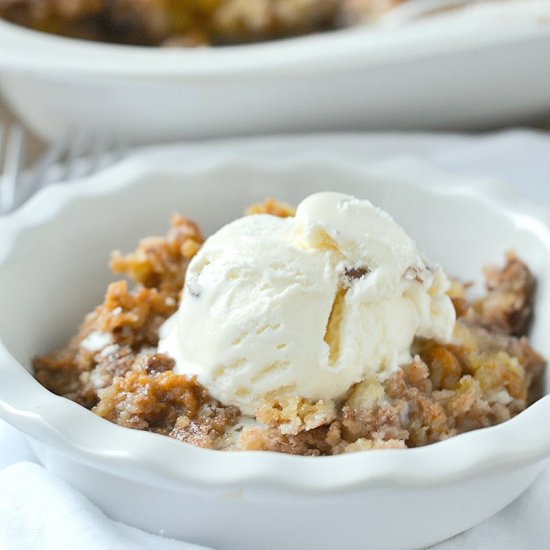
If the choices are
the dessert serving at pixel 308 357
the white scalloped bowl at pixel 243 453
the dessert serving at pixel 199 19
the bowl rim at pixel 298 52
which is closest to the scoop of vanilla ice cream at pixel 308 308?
the dessert serving at pixel 308 357

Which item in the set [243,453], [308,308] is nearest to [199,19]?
[308,308]

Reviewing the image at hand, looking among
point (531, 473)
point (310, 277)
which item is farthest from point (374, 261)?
point (531, 473)

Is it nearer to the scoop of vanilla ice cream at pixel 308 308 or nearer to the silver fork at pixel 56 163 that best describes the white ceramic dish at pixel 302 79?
the silver fork at pixel 56 163

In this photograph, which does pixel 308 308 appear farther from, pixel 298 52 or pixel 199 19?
pixel 199 19

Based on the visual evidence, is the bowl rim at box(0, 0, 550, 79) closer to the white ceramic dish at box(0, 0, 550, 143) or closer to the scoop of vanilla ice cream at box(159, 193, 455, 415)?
the white ceramic dish at box(0, 0, 550, 143)

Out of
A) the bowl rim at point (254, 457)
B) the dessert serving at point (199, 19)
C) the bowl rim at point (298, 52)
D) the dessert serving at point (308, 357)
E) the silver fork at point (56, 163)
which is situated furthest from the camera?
the dessert serving at point (199, 19)

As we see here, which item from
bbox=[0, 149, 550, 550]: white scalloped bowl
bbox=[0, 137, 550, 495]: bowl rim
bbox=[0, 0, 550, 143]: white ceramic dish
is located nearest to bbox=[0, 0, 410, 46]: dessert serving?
bbox=[0, 0, 550, 143]: white ceramic dish
